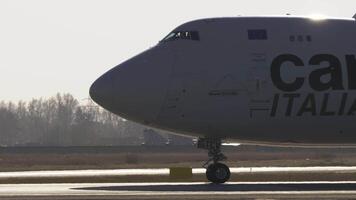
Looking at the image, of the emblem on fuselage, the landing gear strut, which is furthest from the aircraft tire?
the emblem on fuselage

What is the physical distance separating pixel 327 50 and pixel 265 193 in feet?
25.5

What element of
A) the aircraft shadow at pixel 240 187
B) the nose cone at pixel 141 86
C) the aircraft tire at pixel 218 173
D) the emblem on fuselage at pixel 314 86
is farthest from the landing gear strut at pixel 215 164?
the emblem on fuselage at pixel 314 86

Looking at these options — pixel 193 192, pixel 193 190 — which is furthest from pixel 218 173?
pixel 193 192

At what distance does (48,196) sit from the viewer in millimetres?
29781

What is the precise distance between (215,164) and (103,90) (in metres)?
5.13

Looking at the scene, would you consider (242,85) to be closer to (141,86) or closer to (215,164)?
(215,164)

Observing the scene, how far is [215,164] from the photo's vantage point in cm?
3606

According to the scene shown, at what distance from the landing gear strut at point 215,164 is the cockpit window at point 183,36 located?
3.93m

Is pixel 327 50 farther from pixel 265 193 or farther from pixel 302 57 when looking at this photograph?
pixel 265 193

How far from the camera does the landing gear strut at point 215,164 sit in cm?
3594

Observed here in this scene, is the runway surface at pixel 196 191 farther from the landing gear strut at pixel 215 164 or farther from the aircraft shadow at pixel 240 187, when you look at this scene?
the landing gear strut at pixel 215 164

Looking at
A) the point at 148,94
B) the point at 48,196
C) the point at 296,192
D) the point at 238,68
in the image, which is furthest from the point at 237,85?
the point at 48,196

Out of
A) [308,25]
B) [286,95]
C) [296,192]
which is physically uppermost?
[308,25]

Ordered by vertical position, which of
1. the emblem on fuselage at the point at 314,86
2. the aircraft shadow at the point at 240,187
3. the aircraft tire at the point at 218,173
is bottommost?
the aircraft shadow at the point at 240,187
